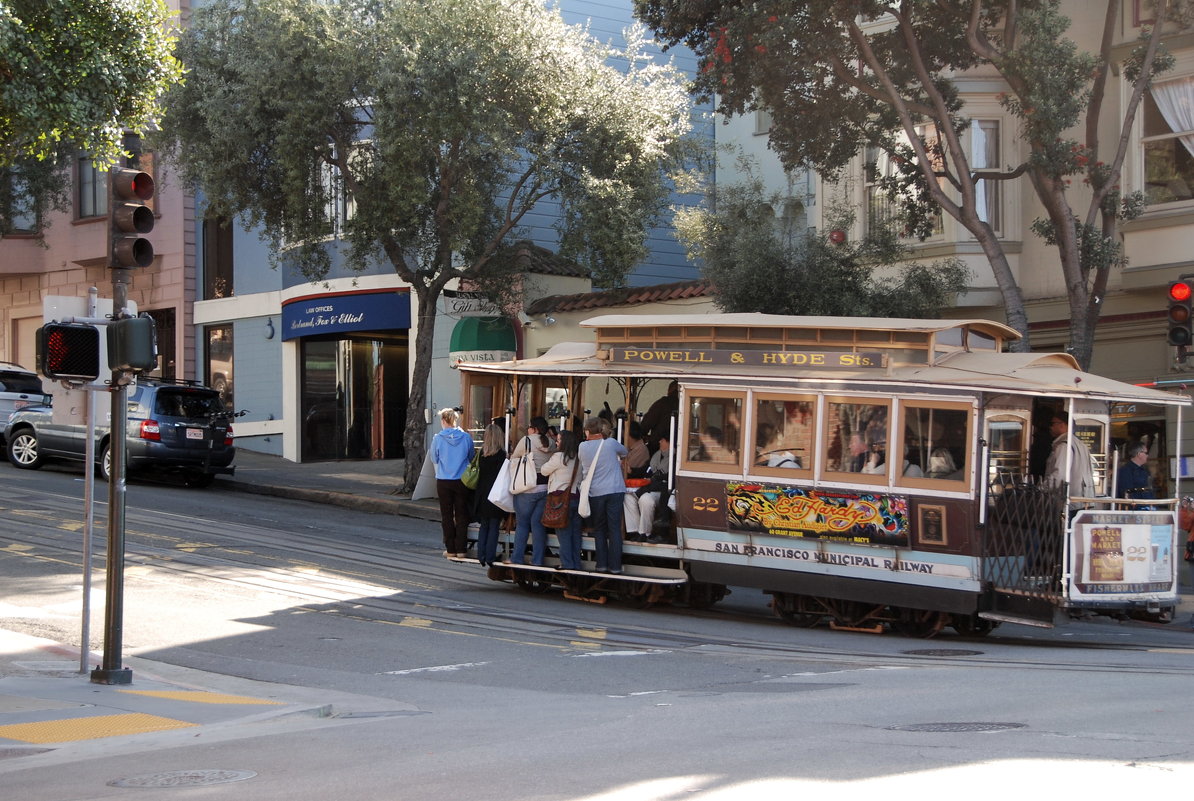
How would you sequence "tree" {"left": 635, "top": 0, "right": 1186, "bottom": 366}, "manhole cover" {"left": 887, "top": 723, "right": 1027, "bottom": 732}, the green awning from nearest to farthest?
"manhole cover" {"left": 887, "top": 723, "right": 1027, "bottom": 732} < "tree" {"left": 635, "top": 0, "right": 1186, "bottom": 366} < the green awning

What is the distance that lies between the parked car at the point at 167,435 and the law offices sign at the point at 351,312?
5453 mm

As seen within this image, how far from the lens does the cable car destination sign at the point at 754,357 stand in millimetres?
12867

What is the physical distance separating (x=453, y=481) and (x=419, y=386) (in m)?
8.51

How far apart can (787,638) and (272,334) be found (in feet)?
71.1

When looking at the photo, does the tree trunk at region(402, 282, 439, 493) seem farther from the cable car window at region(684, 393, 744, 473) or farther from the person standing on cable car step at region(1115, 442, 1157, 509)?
the person standing on cable car step at region(1115, 442, 1157, 509)

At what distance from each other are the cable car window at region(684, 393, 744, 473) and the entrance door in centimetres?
1828

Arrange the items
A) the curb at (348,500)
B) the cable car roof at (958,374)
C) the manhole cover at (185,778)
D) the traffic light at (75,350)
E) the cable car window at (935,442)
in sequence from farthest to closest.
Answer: the curb at (348,500)
the cable car window at (935,442)
the cable car roof at (958,374)
the traffic light at (75,350)
the manhole cover at (185,778)

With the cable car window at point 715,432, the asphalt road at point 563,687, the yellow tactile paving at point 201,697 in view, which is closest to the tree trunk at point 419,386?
the asphalt road at point 563,687

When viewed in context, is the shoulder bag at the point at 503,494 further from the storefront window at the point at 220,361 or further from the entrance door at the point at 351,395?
the storefront window at the point at 220,361

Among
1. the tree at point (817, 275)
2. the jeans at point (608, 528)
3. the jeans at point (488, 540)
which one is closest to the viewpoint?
the jeans at point (608, 528)

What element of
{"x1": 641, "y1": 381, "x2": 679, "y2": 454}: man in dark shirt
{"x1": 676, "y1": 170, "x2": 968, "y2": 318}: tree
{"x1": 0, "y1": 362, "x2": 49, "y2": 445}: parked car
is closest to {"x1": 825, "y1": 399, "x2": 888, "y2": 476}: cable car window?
{"x1": 641, "y1": 381, "x2": 679, "y2": 454}: man in dark shirt

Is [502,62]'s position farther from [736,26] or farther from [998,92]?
[998,92]

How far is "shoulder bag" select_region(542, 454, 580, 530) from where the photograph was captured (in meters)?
14.2

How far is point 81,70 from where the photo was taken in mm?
13500
